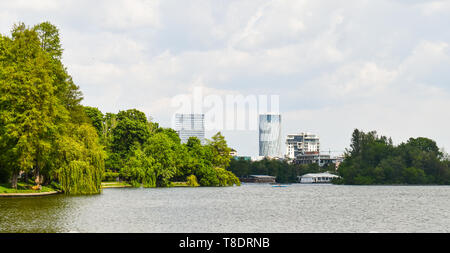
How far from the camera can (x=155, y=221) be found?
33.8m

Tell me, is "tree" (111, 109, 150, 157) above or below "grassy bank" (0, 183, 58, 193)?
above

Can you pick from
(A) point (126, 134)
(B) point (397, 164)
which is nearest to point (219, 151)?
(A) point (126, 134)

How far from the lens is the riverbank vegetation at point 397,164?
161 meters

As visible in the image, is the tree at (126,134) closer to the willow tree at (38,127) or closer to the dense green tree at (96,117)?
the dense green tree at (96,117)

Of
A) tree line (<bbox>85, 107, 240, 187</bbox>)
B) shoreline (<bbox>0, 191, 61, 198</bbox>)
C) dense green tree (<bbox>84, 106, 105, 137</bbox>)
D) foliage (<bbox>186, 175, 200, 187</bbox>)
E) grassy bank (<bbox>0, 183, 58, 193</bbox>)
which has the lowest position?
shoreline (<bbox>0, 191, 61, 198</bbox>)

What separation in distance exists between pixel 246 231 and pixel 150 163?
218 feet

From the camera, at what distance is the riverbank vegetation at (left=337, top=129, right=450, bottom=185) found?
529 ft

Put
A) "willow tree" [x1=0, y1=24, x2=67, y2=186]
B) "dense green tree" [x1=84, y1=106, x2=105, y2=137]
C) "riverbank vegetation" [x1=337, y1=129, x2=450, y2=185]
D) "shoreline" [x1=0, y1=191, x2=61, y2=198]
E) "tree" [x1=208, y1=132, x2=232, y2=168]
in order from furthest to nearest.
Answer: "riverbank vegetation" [x1=337, y1=129, x2=450, y2=185]
"tree" [x1=208, y1=132, x2=232, y2=168]
"dense green tree" [x1=84, y1=106, x2=105, y2=137]
"willow tree" [x1=0, y1=24, x2=67, y2=186]
"shoreline" [x1=0, y1=191, x2=61, y2=198]

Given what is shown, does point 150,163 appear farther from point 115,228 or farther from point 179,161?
point 115,228

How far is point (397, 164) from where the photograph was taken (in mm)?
160875

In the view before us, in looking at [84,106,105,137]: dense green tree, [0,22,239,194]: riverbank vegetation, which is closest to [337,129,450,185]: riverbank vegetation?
[84,106,105,137]: dense green tree

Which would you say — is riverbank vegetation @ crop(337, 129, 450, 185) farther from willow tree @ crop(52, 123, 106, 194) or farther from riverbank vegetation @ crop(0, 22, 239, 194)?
willow tree @ crop(52, 123, 106, 194)

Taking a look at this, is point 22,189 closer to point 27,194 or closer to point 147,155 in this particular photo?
point 27,194
